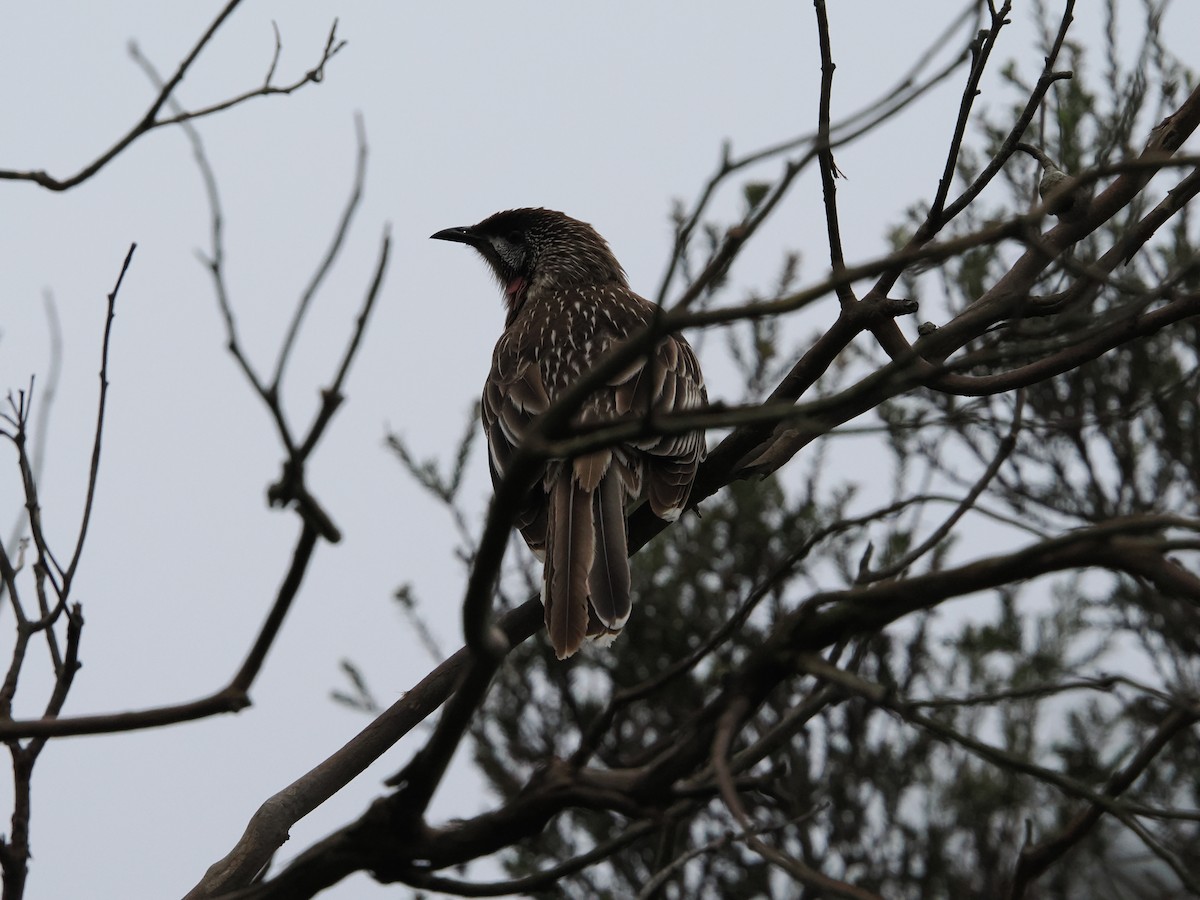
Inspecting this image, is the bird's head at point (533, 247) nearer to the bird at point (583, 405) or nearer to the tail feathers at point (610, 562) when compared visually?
the bird at point (583, 405)

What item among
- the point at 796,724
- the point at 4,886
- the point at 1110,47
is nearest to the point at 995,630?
the point at 1110,47

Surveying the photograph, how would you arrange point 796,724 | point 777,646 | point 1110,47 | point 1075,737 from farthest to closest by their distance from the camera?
point 1075,737
point 1110,47
point 796,724
point 777,646

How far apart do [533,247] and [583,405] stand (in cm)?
409

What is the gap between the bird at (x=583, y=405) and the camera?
12.0 feet

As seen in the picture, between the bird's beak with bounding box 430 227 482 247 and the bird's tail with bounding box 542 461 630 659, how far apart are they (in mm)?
2876

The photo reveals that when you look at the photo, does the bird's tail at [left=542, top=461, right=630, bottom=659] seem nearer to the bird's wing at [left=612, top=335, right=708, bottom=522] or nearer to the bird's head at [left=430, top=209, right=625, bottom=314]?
the bird's wing at [left=612, top=335, right=708, bottom=522]

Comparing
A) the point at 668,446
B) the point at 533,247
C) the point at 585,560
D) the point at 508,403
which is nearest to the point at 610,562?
the point at 585,560

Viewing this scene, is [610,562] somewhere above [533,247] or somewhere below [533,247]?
below

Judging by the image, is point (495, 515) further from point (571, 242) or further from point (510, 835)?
point (571, 242)

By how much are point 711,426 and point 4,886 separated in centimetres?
159

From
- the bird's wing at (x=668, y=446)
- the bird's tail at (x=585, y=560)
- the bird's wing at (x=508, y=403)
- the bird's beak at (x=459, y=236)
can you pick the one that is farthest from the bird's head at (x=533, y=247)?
Answer: the bird's tail at (x=585, y=560)

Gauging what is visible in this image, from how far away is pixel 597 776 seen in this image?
1.60m

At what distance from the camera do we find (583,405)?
2.62 metres

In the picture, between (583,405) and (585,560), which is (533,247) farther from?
(583,405)
